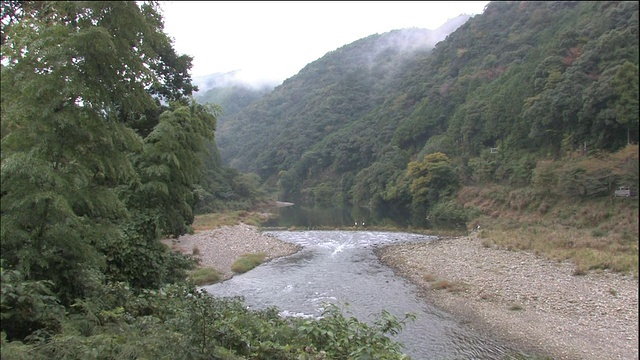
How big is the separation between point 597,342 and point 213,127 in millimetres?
9977

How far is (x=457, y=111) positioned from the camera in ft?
152

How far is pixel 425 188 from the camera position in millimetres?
37406

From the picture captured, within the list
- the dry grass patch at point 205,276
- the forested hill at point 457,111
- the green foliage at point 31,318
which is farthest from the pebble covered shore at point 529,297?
the green foliage at point 31,318

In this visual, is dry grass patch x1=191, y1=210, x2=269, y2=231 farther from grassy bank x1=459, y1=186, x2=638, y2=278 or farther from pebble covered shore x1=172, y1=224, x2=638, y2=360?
grassy bank x1=459, y1=186, x2=638, y2=278

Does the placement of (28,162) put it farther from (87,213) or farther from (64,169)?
(87,213)

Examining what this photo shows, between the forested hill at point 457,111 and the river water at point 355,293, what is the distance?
4610mm

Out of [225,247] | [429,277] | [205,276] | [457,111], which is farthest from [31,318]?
[457,111]

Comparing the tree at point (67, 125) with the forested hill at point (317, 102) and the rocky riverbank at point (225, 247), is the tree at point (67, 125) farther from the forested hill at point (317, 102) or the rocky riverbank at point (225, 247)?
the forested hill at point (317, 102)

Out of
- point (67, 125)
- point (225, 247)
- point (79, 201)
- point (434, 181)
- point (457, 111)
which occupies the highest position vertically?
point (67, 125)

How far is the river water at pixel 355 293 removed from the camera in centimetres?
892

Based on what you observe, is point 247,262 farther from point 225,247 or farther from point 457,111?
point 457,111

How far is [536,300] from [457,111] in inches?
1498

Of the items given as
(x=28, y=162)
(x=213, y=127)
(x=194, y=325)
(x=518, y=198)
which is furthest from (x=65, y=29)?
(x=518, y=198)

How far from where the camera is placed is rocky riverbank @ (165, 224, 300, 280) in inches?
Result: 720
